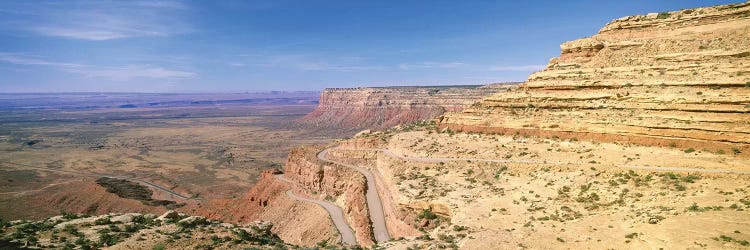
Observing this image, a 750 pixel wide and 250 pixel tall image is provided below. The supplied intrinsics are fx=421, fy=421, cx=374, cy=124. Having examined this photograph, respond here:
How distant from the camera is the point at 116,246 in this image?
19281mm

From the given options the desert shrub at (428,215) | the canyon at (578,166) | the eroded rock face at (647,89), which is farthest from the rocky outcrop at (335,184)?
the eroded rock face at (647,89)

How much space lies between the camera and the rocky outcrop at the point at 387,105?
139500mm

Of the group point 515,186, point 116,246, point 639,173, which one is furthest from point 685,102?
point 116,246

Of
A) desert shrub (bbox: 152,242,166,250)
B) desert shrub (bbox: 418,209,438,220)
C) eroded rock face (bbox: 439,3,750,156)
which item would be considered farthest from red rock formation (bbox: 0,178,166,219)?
eroded rock face (bbox: 439,3,750,156)

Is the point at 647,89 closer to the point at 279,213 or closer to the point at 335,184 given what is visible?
the point at 335,184

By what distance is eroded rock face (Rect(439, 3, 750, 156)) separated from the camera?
2529cm

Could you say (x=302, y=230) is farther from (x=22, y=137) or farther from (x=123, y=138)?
(x=22, y=137)

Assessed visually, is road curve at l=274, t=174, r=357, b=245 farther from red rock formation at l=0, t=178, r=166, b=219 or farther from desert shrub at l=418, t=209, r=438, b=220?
red rock formation at l=0, t=178, r=166, b=219

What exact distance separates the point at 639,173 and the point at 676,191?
2.80 meters

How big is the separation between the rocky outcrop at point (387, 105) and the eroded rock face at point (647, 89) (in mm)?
88993

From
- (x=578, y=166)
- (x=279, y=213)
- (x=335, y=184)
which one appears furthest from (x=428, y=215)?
(x=279, y=213)

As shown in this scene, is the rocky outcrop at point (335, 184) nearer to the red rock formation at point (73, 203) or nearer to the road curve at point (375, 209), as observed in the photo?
the road curve at point (375, 209)

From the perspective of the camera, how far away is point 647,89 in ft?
96.8

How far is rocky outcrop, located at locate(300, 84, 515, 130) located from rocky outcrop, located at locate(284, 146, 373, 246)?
275ft
